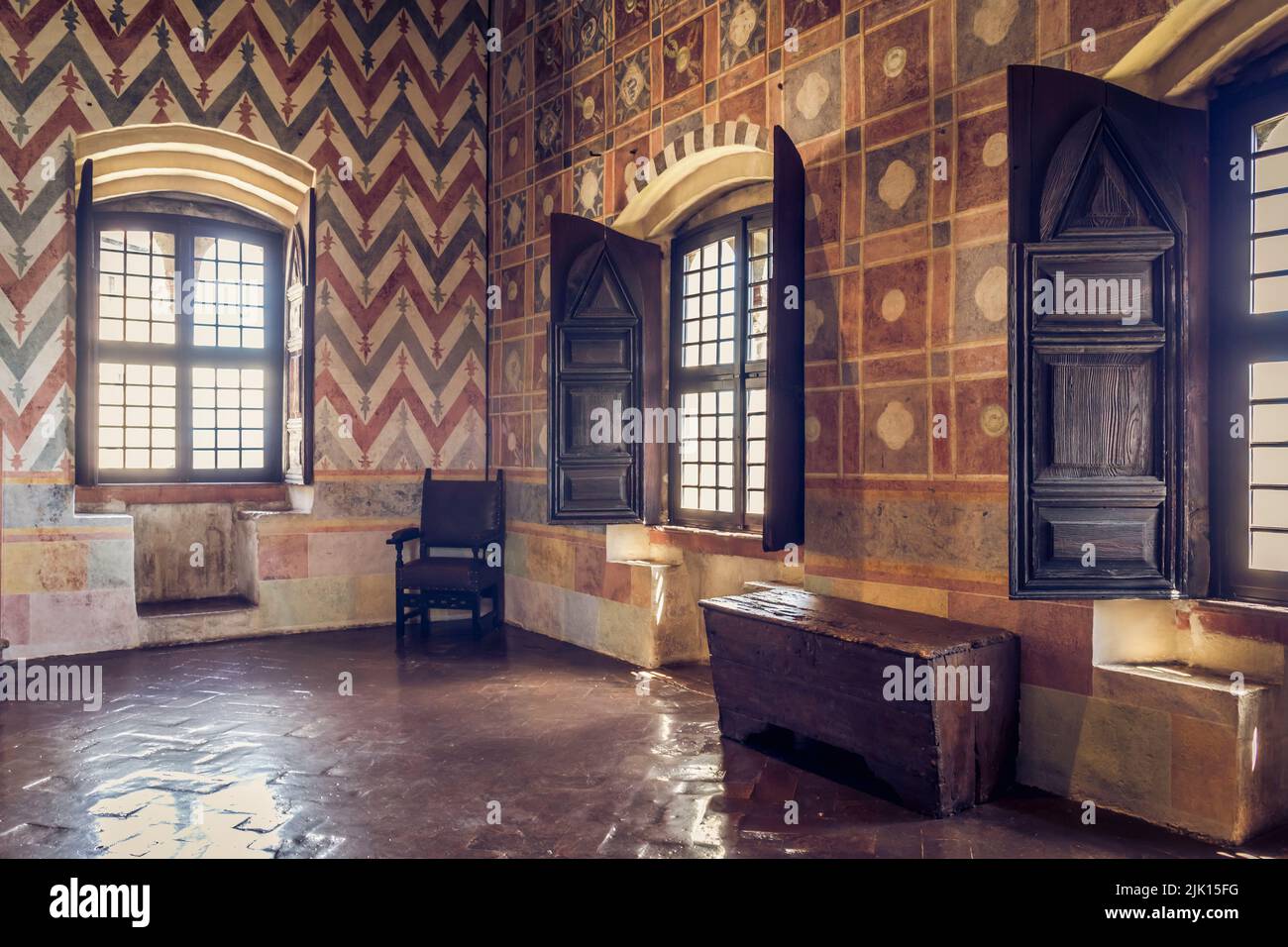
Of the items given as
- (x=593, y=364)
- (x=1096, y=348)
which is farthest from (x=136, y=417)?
(x=1096, y=348)

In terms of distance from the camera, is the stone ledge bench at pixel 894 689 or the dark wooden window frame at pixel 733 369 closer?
the stone ledge bench at pixel 894 689

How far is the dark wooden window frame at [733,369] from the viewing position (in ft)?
19.4

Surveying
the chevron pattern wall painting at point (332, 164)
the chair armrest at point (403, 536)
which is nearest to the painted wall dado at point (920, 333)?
the chair armrest at point (403, 536)

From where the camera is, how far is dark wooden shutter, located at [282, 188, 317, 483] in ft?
24.0

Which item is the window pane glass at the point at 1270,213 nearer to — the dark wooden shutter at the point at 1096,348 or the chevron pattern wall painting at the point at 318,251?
the dark wooden shutter at the point at 1096,348

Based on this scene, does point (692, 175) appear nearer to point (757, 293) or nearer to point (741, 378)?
point (757, 293)

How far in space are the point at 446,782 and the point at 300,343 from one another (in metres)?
4.59

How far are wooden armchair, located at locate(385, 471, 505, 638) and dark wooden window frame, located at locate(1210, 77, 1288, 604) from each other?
481 centimetres

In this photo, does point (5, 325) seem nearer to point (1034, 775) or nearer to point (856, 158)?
point (856, 158)

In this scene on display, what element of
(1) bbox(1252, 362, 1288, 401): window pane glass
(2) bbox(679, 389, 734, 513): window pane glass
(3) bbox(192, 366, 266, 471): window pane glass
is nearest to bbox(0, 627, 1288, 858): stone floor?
(2) bbox(679, 389, 734, 513): window pane glass

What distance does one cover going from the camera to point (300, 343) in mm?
7402

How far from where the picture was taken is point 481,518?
7402 millimetres

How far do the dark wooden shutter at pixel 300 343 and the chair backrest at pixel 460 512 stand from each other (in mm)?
958

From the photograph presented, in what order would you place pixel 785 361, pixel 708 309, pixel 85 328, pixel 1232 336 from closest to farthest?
pixel 1232 336 → pixel 785 361 → pixel 708 309 → pixel 85 328
